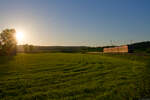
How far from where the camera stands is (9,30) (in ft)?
247

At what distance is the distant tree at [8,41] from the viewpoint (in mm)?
67100

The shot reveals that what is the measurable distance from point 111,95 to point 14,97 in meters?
6.56

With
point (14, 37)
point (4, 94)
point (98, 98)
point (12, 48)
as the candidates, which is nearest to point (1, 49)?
point (12, 48)

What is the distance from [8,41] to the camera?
235 ft

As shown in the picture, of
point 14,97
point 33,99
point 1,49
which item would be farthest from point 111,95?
point 1,49

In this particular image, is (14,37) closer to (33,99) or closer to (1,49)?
(1,49)

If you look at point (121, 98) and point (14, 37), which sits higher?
A: point (14, 37)

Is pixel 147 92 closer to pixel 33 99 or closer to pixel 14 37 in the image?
pixel 33 99

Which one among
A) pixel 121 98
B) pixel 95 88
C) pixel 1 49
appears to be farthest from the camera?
pixel 1 49

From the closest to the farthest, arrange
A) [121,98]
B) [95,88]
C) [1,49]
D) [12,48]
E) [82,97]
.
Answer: [121,98]
[82,97]
[95,88]
[1,49]
[12,48]

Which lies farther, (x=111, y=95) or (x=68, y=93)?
(x=68, y=93)

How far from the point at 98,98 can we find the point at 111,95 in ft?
3.29

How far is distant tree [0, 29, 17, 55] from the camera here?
220 feet

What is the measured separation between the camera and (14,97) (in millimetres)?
8508
